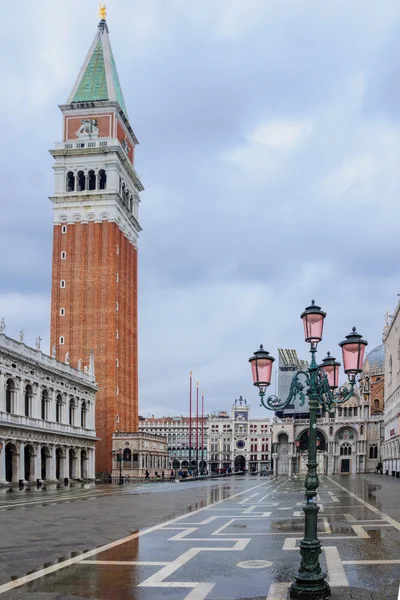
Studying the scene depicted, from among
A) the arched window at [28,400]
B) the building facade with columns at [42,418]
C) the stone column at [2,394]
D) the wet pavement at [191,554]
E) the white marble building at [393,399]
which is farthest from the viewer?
the white marble building at [393,399]

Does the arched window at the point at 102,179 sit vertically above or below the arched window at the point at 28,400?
above

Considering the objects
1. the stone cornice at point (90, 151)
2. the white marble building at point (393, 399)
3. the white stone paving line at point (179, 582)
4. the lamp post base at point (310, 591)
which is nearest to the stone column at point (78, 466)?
the white marble building at point (393, 399)

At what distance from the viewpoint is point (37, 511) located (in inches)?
1141

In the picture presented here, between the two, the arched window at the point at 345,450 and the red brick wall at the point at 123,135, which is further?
the arched window at the point at 345,450

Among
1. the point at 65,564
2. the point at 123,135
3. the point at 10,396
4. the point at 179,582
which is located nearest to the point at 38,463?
the point at 10,396

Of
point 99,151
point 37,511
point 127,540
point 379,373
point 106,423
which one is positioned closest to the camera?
point 127,540

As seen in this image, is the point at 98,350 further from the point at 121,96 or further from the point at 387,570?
the point at 387,570

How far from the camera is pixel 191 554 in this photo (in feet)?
51.6

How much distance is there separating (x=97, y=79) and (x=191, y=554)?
93.5 meters

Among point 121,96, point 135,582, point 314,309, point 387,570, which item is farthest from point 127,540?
point 121,96

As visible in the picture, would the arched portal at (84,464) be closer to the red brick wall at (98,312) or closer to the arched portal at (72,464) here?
the arched portal at (72,464)

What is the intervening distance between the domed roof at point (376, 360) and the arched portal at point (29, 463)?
89844 millimetres

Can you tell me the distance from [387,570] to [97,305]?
80.5 metres

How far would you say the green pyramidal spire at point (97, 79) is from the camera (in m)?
99.0
